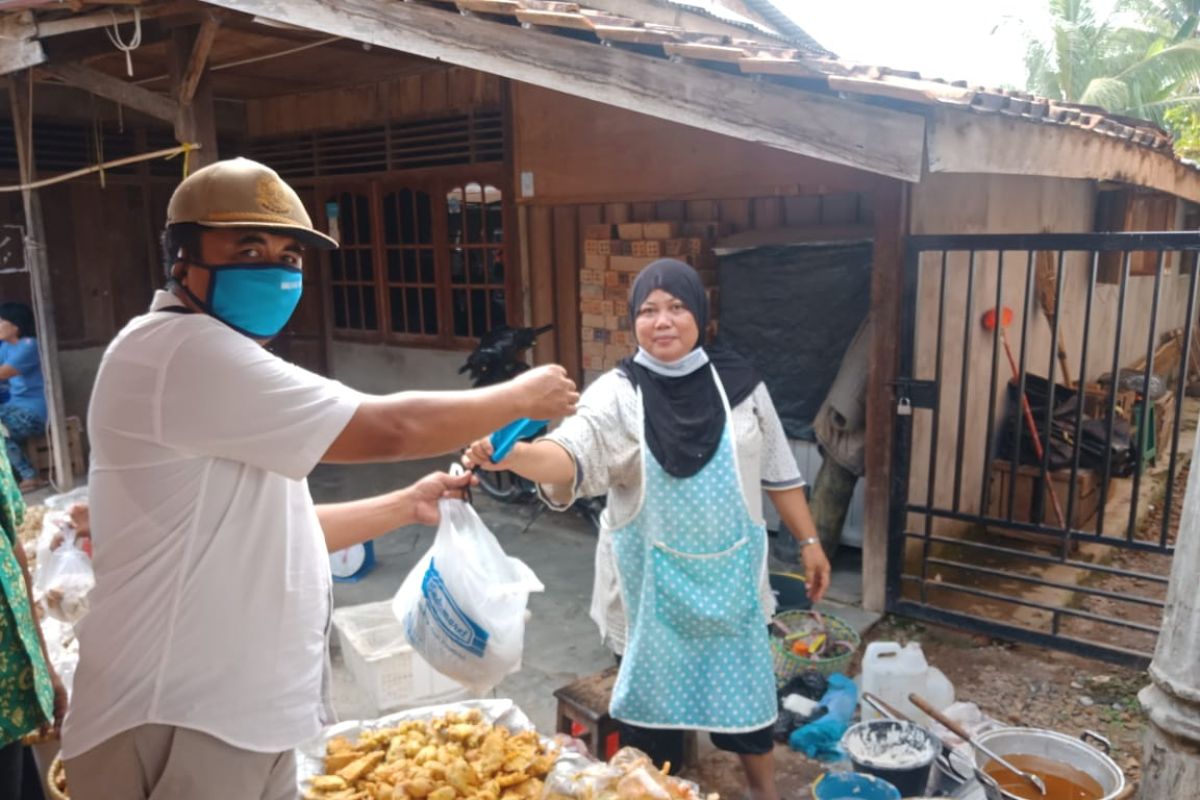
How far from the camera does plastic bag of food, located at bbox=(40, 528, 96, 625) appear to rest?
3.10 metres

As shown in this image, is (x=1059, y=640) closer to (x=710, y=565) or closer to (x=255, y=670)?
Answer: (x=710, y=565)

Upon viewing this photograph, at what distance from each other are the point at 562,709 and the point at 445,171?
572cm

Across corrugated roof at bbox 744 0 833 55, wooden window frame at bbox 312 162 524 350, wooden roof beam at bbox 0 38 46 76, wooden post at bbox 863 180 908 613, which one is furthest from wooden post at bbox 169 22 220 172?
corrugated roof at bbox 744 0 833 55

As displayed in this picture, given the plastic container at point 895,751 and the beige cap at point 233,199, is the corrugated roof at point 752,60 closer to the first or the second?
the beige cap at point 233,199

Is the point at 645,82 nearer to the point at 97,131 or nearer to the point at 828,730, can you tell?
the point at 828,730

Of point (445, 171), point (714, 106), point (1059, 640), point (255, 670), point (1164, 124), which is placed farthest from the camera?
point (1164, 124)

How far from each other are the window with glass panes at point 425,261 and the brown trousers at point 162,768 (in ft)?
18.7

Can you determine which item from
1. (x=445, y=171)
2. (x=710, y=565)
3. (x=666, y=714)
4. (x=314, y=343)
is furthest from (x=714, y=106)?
Result: (x=314, y=343)

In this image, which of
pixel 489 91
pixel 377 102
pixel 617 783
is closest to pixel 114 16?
pixel 489 91

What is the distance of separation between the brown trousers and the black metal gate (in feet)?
12.0

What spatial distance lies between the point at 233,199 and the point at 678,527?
1.69 m

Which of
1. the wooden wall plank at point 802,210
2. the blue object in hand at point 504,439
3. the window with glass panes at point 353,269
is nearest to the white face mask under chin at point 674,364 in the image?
the blue object in hand at point 504,439

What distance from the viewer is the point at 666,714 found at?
2.87m

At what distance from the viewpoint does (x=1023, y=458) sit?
6.06 metres
